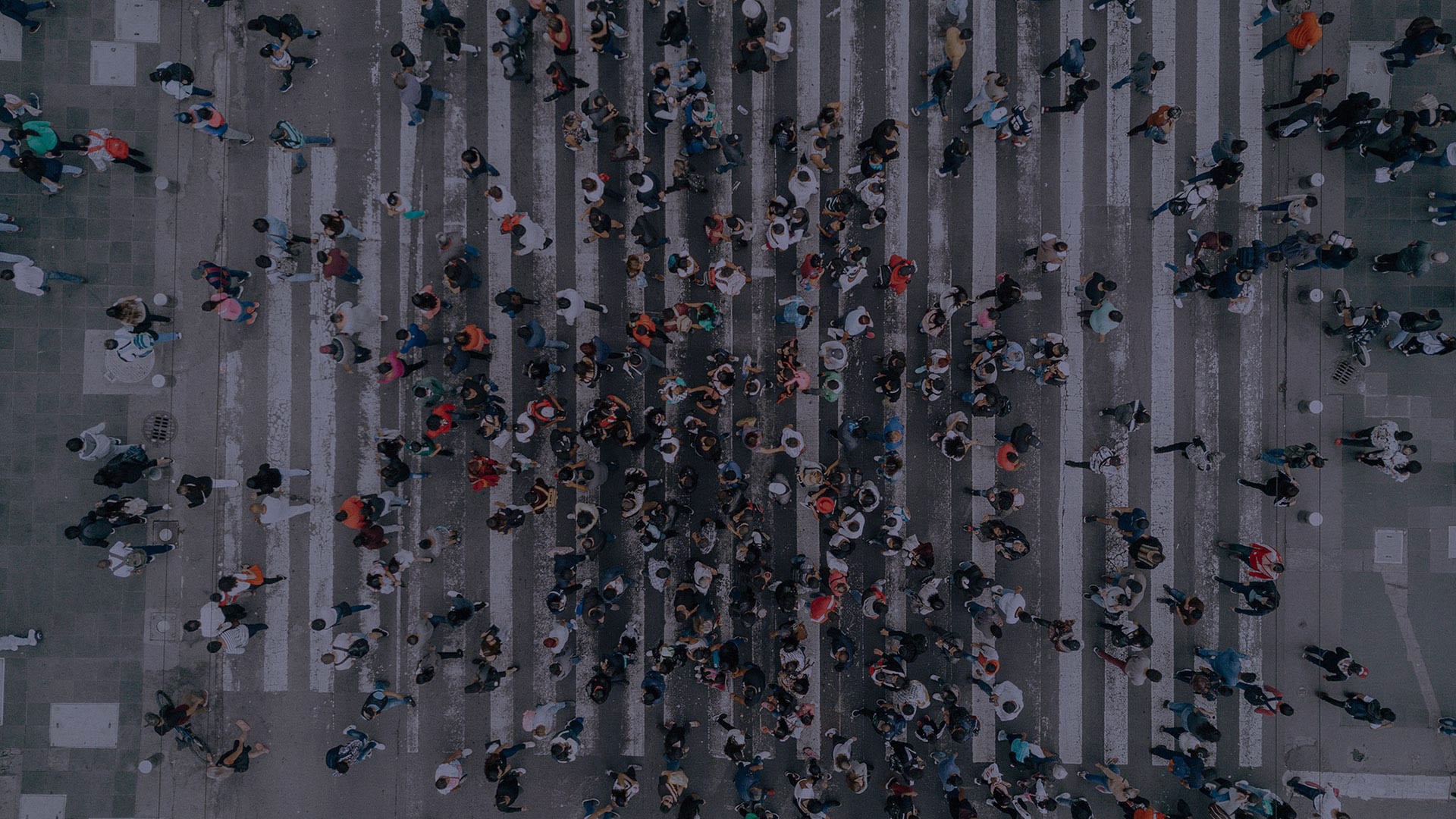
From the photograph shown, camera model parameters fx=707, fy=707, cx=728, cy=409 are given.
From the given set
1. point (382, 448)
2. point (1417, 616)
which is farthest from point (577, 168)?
point (1417, 616)

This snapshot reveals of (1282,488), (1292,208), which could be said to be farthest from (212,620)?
(1292,208)

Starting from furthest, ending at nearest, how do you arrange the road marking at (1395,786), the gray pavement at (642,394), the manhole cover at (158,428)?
the road marking at (1395,786) → the gray pavement at (642,394) → the manhole cover at (158,428)

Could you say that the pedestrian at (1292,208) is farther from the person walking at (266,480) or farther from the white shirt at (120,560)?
the white shirt at (120,560)

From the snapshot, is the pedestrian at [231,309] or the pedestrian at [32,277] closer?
the pedestrian at [231,309]

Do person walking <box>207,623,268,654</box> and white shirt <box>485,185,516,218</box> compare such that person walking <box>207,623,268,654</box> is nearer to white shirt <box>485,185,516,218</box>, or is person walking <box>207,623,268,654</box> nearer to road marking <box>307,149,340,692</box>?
road marking <box>307,149,340,692</box>

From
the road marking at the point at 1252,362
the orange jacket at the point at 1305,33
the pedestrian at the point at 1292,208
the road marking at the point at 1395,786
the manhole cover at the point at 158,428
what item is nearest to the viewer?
the orange jacket at the point at 1305,33

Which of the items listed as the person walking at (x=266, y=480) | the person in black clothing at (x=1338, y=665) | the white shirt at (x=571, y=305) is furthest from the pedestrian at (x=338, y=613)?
the person in black clothing at (x=1338, y=665)

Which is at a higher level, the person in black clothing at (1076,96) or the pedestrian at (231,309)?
the person in black clothing at (1076,96)
